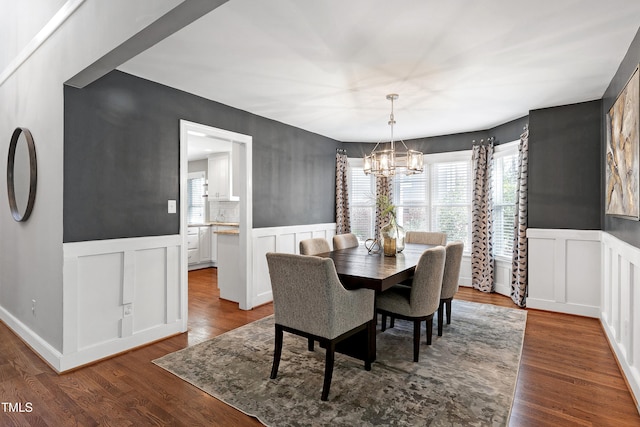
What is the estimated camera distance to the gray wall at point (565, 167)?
3824 mm

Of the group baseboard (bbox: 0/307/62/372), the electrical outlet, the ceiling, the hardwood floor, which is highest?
the ceiling

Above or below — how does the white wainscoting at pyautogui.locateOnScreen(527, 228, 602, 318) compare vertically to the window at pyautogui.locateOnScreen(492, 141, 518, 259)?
below

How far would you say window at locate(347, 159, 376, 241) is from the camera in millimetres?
6113

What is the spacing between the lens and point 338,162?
5.86m

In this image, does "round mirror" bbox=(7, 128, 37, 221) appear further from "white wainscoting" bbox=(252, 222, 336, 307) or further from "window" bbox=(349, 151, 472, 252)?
"window" bbox=(349, 151, 472, 252)

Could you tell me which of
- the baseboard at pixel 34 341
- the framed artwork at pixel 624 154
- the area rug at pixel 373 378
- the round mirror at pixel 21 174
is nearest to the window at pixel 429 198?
the framed artwork at pixel 624 154

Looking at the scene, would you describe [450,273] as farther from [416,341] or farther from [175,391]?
[175,391]

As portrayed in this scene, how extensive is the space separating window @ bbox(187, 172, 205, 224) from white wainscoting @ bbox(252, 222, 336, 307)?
11.2ft

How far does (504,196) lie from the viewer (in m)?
4.89

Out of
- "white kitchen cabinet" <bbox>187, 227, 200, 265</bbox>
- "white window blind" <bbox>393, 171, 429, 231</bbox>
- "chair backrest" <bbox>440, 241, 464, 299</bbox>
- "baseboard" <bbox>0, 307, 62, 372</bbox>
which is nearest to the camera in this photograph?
"baseboard" <bbox>0, 307, 62, 372</bbox>

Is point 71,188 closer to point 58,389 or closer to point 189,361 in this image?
point 58,389

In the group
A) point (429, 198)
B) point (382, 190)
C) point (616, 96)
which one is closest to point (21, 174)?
point (382, 190)

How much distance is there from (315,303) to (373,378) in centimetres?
78

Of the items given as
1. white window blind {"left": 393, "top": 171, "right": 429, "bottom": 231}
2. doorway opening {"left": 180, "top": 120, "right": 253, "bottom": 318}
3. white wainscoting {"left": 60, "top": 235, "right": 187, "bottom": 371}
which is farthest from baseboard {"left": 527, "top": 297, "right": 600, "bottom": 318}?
white wainscoting {"left": 60, "top": 235, "right": 187, "bottom": 371}
